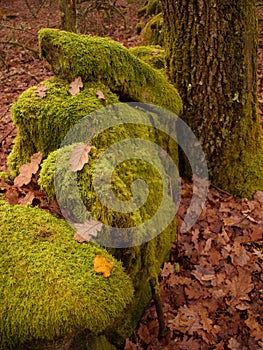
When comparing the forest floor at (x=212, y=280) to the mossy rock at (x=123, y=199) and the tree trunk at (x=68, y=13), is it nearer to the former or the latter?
the mossy rock at (x=123, y=199)

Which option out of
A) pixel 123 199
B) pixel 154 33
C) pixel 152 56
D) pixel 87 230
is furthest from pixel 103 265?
pixel 154 33

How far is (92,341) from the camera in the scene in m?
2.29

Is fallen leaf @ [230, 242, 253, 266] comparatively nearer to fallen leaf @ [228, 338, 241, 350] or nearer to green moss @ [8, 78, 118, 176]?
fallen leaf @ [228, 338, 241, 350]

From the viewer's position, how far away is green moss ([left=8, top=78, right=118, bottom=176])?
3.19 meters

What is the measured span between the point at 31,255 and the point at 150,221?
3.34ft

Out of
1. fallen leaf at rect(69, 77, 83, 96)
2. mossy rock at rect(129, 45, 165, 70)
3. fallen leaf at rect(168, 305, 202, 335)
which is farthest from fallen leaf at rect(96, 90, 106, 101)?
fallen leaf at rect(168, 305, 202, 335)

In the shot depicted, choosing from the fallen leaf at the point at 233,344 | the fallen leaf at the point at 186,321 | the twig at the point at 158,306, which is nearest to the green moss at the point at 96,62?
the twig at the point at 158,306

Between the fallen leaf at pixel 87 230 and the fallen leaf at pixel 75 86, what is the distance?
1454 millimetres

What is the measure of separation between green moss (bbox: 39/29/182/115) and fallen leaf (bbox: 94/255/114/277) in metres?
1.91

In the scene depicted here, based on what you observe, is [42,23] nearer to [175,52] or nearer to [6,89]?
[6,89]

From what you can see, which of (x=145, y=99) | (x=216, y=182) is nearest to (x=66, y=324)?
(x=145, y=99)

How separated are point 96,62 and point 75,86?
12.7 inches

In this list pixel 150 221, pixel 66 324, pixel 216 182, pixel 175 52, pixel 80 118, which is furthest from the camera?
pixel 216 182

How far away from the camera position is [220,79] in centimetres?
405
